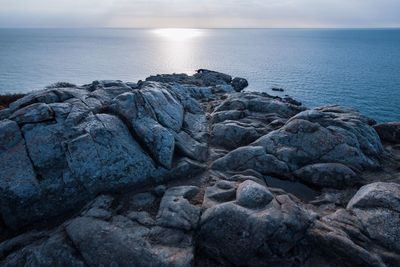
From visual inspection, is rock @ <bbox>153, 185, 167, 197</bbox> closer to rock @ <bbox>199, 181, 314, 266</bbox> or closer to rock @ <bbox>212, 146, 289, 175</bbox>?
rock @ <bbox>199, 181, 314, 266</bbox>

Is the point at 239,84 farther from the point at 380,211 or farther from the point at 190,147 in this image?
the point at 380,211

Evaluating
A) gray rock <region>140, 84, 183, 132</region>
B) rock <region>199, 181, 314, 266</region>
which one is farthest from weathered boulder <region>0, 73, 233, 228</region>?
rock <region>199, 181, 314, 266</region>

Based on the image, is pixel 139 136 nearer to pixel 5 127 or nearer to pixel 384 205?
pixel 5 127

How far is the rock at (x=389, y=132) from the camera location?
3238 cm

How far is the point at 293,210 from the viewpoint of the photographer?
18.9 m

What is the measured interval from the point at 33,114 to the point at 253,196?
712 inches

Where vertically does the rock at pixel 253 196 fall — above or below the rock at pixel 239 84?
above

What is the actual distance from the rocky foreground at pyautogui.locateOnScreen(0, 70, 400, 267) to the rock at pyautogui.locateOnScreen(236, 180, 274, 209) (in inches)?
4.1

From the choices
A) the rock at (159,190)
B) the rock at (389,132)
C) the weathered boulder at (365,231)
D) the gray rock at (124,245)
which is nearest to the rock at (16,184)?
the gray rock at (124,245)

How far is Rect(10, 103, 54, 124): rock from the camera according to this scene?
73.7 feet

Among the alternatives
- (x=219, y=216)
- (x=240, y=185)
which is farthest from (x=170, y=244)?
(x=240, y=185)

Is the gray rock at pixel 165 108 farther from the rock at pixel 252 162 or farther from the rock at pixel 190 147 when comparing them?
the rock at pixel 252 162

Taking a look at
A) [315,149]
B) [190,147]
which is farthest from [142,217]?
[315,149]

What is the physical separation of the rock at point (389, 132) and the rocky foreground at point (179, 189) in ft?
7.97
